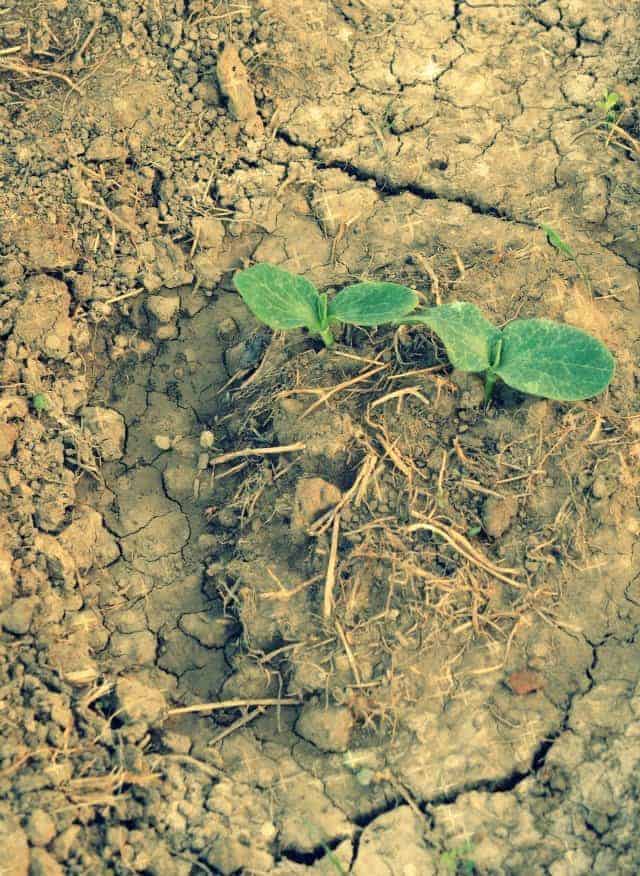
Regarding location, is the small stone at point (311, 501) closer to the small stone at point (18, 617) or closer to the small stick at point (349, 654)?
the small stick at point (349, 654)

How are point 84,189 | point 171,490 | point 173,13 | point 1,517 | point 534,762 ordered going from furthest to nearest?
point 173,13 < point 84,189 < point 171,490 < point 1,517 < point 534,762

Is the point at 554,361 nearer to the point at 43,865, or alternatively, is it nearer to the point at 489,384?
the point at 489,384

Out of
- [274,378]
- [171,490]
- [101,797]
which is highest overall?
[274,378]

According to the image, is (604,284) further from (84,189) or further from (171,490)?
(84,189)

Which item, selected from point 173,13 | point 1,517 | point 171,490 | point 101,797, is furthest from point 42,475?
point 173,13

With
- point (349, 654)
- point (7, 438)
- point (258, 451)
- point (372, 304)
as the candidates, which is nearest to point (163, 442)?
point (258, 451)

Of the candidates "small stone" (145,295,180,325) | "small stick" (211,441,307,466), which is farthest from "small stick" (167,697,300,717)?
"small stone" (145,295,180,325)

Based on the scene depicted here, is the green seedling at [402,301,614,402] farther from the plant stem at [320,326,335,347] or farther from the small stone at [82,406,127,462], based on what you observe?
the small stone at [82,406,127,462]
